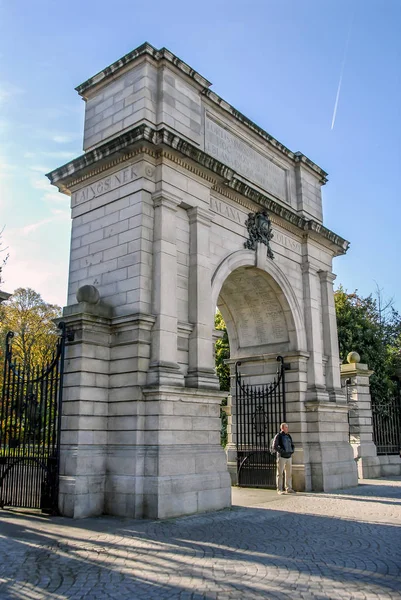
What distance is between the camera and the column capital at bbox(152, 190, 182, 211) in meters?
10.8

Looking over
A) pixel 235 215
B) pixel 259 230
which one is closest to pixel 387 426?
pixel 259 230

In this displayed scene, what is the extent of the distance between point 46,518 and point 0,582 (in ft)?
12.3

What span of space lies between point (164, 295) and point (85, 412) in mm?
2588

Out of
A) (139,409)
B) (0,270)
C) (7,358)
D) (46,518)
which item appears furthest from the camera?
(0,270)

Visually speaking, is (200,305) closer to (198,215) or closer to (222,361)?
(198,215)

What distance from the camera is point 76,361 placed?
9992mm

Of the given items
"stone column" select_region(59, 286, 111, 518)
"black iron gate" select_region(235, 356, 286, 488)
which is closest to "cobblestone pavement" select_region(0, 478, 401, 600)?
"stone column" select_region(59, 286, 111, 518)

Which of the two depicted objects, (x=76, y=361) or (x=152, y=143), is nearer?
(x=76, y=361)

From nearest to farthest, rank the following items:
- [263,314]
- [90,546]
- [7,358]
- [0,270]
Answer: [90,546] < [7,358] < [0,270] < [263,314]

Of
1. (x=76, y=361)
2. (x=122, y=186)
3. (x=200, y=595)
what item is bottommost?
(x=200, y=595)

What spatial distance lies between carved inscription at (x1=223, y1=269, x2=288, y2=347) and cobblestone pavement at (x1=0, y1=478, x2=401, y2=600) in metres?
5.87

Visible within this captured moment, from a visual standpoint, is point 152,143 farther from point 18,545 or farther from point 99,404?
point 18,545

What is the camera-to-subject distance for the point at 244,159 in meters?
14.1

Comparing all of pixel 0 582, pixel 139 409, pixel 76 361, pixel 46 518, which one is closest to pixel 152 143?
pixel 76 361
